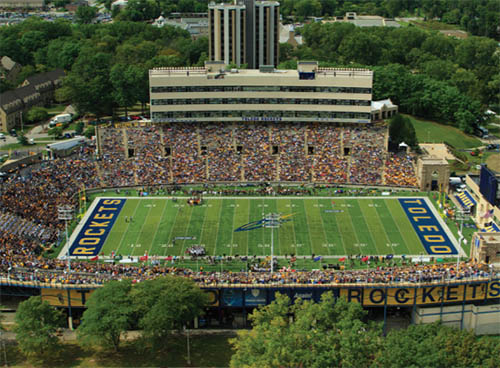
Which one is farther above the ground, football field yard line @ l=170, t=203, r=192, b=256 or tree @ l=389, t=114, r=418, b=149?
tree @ l=389, t=114, r=418, b=149

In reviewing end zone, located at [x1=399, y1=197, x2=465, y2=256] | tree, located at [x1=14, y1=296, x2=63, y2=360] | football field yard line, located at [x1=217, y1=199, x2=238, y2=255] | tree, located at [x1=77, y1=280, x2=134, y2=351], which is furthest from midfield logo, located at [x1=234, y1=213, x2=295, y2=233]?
tree, located at [x1=14, y1=296, x2=63, y2=360]

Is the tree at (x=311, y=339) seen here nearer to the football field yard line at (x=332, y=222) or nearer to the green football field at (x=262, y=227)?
the green football field at (x=262, y=227)

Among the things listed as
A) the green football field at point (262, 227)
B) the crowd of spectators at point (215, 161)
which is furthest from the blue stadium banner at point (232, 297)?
the crowd of spectators at point (215, 161)

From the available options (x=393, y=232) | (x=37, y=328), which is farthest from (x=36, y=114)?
(x=37, y=328)

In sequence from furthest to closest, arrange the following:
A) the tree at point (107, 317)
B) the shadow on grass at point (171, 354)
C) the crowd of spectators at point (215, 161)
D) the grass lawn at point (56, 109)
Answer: the grass lawn at point (56, 109)
the crowd of spectators at point (215, 161)
the shadow on grass at point (171, 354)
the tree at point (107, 317)

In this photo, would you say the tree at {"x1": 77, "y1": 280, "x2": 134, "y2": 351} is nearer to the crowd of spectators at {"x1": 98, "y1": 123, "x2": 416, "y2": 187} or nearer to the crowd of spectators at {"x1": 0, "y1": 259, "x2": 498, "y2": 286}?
the crowd of spectators at {"x1": 0, "y1": 259, "x2": 498, "y2": 286}
